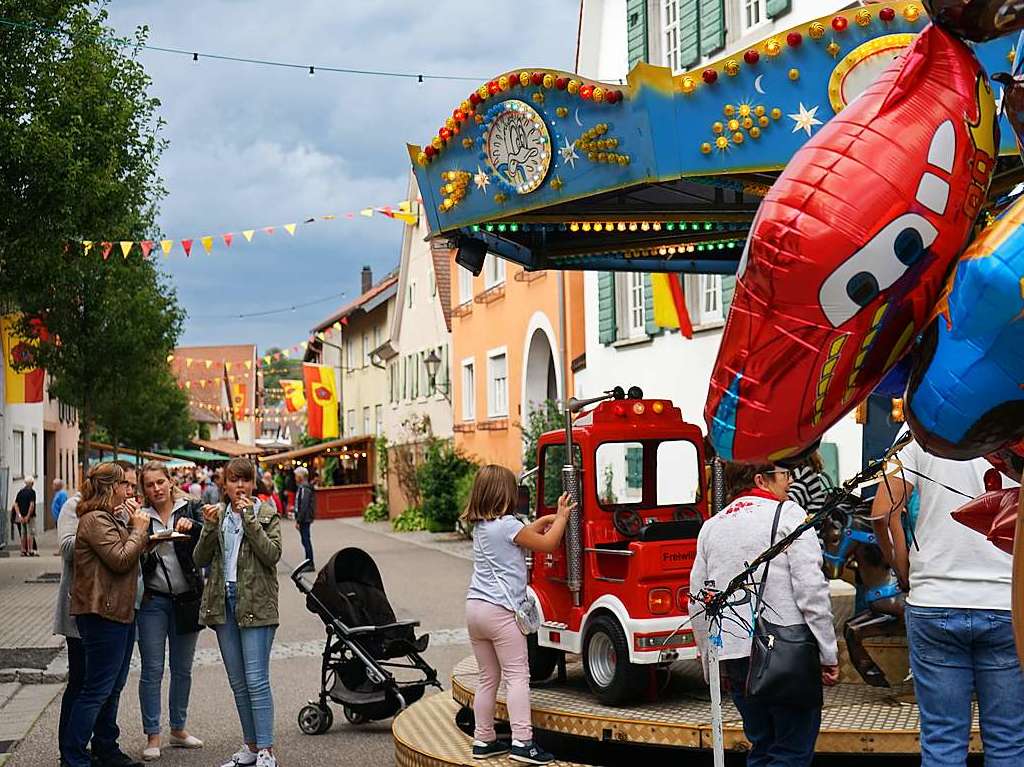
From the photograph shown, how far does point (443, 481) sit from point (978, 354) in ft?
94.7

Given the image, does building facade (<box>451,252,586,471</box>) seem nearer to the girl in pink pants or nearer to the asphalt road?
the asphalt road

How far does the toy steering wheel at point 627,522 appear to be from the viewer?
25.7 feet

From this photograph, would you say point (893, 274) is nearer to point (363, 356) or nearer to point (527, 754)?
point (527, 754)

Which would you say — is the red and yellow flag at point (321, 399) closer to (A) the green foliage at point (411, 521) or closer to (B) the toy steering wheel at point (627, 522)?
(A) the green foliage at point (411, 521)

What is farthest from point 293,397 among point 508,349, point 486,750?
point 486,750

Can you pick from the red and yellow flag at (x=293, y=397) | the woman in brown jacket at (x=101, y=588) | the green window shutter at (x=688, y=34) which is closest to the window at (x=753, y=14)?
the green window shutter at (x=688, y=34)

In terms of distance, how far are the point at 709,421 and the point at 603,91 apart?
5207mm

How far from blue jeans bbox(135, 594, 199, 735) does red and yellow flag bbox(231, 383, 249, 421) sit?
71.9m

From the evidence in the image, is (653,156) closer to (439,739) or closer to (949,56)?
(439,739)

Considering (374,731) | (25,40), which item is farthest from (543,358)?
(374,731)

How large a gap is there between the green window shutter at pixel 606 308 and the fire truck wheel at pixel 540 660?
11.1 m

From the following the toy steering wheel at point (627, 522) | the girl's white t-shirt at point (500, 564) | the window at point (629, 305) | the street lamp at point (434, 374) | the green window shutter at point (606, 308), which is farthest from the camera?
the street lamp at point (434, 374)

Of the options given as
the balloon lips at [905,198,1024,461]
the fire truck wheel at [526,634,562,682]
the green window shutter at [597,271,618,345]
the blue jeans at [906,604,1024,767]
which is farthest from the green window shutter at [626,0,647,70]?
the balloon lips at [905,198,1024,461]

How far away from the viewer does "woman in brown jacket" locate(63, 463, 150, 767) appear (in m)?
7.36
